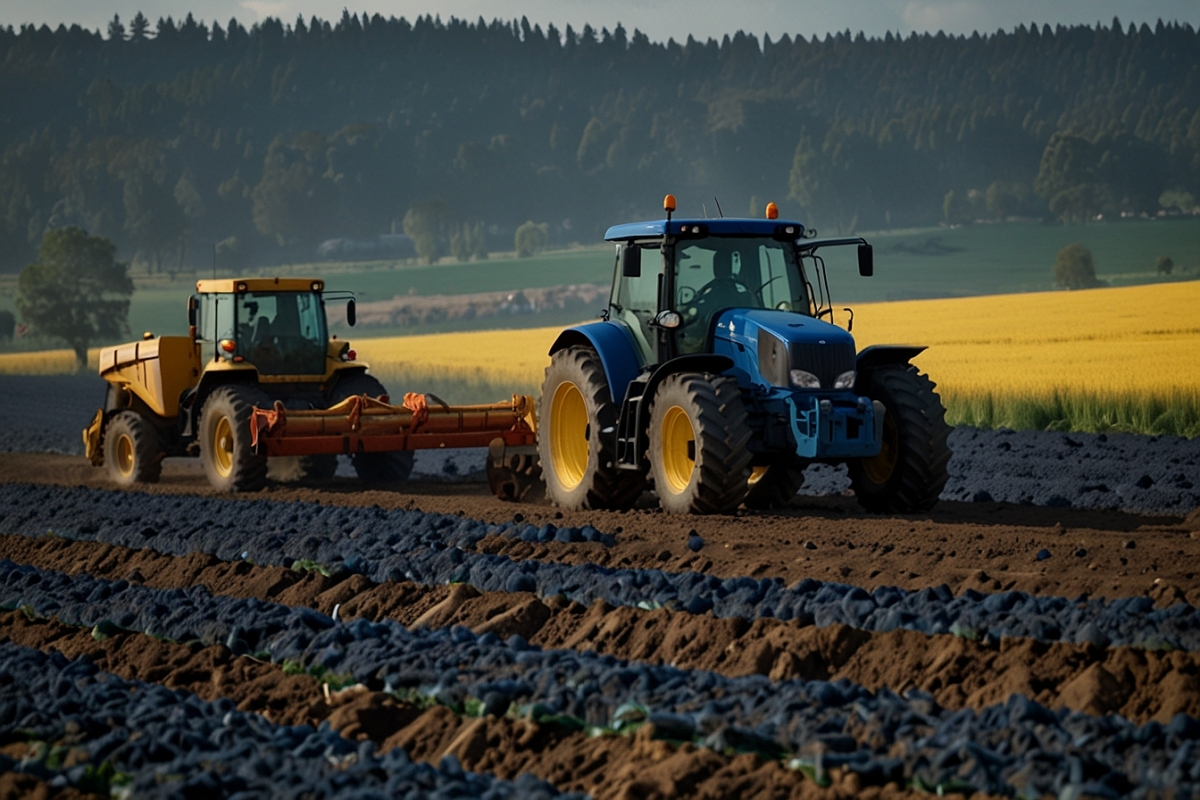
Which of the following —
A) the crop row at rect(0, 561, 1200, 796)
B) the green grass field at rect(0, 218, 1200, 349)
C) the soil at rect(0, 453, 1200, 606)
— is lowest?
the crop row at rect(0, 561, 1200, 796)

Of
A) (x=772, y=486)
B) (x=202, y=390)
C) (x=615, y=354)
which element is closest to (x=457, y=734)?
(x=615, y=354)

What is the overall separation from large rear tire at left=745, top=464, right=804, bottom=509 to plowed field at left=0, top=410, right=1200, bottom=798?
50cm

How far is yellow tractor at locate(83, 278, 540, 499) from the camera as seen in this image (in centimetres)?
1400

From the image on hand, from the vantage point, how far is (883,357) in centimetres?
1088

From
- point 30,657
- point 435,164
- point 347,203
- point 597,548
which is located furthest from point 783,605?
point 435,164

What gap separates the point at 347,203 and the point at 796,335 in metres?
109

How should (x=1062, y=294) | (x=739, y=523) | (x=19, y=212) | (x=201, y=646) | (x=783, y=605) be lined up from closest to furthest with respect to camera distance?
(x=783, y=605), (x=201, y=646), (x=739, y=523), (x=1062, y=294), (x=19, y=212)

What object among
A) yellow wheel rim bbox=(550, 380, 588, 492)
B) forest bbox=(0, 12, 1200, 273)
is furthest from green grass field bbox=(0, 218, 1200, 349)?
yellow wheel rim bbox=(550, 380, 588, 492)

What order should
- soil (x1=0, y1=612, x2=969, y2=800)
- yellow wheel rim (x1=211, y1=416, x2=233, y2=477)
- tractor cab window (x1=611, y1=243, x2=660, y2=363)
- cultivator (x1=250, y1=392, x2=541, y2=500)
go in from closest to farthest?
soil (x1=0, y1=612, x2=969, y2=800), tractor cab window (x1=611, y1=243, x2=660, y2=363), cultivator (x1=250, y1=392, x2=541, y2=500), yellow wheel rim (x1=211, y1=416, x2=233, y2=477)

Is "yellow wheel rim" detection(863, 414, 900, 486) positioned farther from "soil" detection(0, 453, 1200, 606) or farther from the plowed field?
the plowed field

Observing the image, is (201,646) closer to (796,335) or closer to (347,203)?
(796,335)

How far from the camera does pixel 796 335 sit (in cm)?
1028

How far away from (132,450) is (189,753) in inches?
451

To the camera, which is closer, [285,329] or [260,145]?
[285,329]
